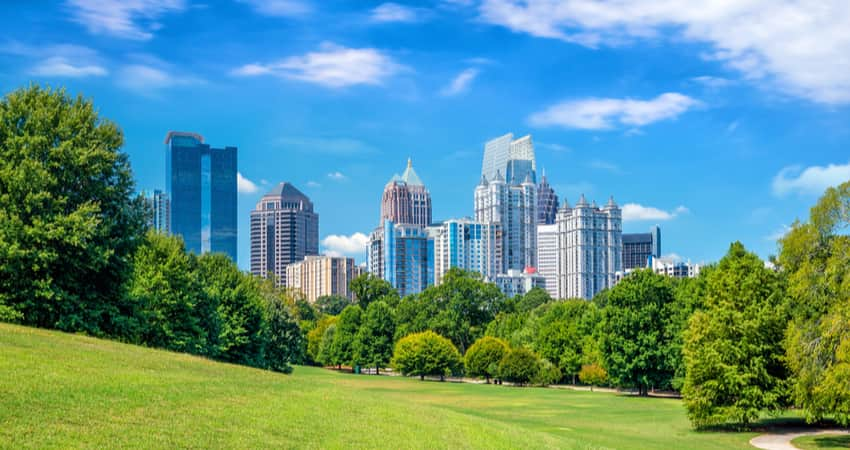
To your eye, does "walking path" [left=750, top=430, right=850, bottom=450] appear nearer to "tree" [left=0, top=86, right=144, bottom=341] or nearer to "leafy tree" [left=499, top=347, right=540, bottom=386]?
"tree" [left=0, top=86, right=144, bottom=341]

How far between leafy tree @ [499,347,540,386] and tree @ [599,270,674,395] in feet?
74.4

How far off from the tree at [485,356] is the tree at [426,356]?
4218 mm

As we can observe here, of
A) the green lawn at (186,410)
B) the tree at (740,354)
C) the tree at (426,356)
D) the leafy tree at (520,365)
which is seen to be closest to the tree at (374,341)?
the tree at (426,356)

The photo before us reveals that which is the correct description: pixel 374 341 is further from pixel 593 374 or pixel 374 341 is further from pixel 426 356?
pixel 593 374

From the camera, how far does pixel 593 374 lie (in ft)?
320

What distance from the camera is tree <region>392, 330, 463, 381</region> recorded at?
4557 inches

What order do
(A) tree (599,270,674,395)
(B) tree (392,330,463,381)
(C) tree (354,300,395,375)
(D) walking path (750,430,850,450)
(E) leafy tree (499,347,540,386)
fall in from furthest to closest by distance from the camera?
(C) tree (354,300,395,375) < (B) tree (392,330,463,381) < (E) leafy tree (499,347,540,386) < (A) tree (599,270,674,395) < (D) walking path (750,430,850,450)

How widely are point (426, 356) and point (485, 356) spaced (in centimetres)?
881

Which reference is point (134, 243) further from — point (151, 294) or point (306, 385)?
point (306, 385)

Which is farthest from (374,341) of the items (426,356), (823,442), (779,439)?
(823,442)

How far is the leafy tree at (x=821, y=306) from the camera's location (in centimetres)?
3800

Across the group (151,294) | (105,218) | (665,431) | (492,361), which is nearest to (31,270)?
(105,218)

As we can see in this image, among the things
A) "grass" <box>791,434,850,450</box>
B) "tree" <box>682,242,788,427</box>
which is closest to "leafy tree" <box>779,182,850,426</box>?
"grass" <box>791,434,850,450</box>

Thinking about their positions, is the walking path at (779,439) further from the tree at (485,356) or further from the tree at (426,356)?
the tree at (426,356)
